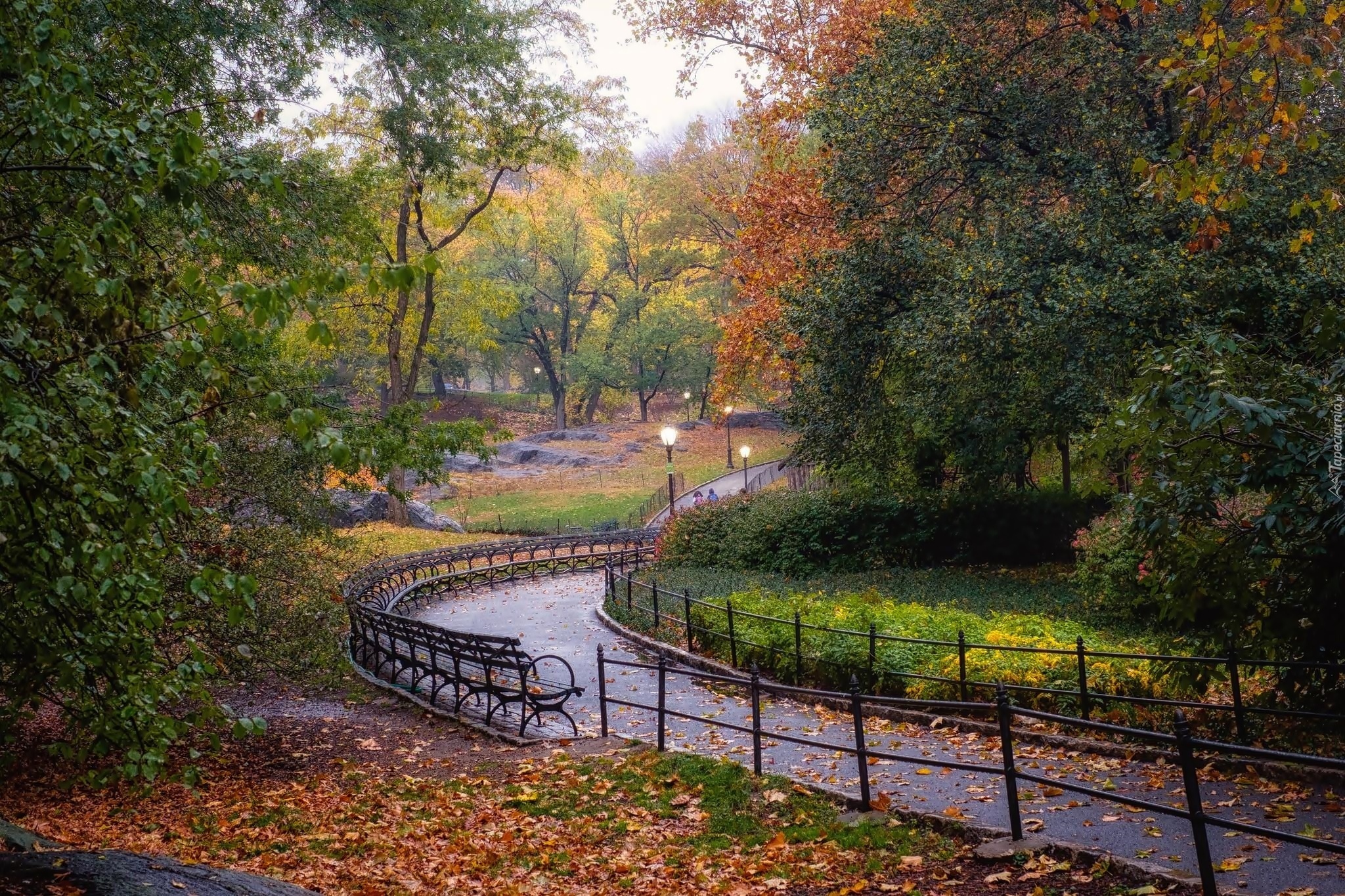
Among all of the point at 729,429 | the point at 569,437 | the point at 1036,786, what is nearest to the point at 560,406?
the point at 569,437

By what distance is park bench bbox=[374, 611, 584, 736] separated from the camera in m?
12.2

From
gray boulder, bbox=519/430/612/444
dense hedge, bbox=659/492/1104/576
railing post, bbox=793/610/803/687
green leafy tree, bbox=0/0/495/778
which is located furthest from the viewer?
gray boulder, bbox=519/430/612/444

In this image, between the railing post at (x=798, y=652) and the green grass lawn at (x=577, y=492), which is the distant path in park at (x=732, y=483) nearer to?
the green grass lawn at (x=577, y=492)

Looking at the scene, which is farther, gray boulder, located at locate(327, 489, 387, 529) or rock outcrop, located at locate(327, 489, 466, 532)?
rock outcrop, located at locate(327, 489, 466, 532)

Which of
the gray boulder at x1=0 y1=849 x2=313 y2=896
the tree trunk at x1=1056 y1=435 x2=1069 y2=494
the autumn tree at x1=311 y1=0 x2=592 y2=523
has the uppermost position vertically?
the autumn tree at x1=311 y1=0 x2=592 y2=523

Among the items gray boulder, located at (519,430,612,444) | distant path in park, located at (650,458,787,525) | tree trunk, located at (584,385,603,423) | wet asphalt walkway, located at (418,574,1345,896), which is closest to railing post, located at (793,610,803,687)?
wet asphalt walkway, located at (418,574,1345,896)

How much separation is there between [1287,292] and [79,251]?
50.5 feet

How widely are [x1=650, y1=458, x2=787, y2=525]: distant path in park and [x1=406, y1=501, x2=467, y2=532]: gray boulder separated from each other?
8.47 metres

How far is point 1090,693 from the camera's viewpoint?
382 inches

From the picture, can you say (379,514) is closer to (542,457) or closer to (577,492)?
(577,492)

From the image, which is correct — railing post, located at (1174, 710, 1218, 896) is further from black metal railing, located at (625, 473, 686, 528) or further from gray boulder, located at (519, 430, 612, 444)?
gray boulder, located at (519, 430, 612, 444)

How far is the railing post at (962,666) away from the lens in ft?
35.3

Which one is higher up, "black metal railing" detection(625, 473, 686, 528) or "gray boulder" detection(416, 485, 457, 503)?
"gray boulder" detection(416, 485, 457, 503)

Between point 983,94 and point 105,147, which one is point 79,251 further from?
point 983,94
